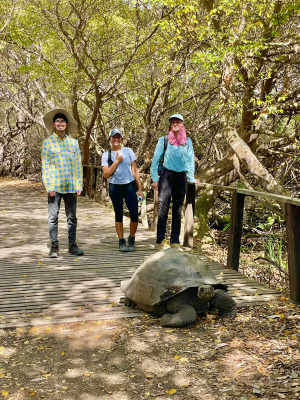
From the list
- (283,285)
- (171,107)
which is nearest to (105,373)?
(283,285)

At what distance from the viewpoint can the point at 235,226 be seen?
603cm

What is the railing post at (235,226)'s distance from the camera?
596 cm

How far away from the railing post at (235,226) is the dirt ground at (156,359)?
170 centimetres

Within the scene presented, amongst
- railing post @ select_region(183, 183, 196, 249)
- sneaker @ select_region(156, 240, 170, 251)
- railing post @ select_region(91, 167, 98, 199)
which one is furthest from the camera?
railing post @ select_region(91, 167, 98, 199)

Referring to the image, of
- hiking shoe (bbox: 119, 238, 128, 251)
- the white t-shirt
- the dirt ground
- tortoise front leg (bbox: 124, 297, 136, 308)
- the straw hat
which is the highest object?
the straw hat

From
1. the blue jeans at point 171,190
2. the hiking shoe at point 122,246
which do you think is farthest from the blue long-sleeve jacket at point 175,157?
the hiking shoe at point 122,246

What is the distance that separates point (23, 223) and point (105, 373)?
6865mm

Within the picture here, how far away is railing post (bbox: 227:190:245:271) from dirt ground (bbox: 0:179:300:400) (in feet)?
5.57

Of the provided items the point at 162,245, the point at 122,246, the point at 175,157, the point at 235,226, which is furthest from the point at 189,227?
the point at 175,157

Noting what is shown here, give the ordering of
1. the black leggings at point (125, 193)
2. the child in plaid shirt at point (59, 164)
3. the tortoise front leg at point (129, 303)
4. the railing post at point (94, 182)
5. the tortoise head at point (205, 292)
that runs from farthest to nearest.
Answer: the railing post at point (94, 182), the black leggings at point (125, 193), the child in plaid shirt at point (59, 164), the tortoise front leg at point (129, 303), the tortoise head at point (205, 292)

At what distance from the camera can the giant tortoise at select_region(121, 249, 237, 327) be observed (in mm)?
4059

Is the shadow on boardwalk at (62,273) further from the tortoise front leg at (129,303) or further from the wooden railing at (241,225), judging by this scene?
the wooden railing at (241,225)

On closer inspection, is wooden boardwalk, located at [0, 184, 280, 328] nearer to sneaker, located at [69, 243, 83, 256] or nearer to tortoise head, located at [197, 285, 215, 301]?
sneaker, located at [69, 243, 83, 256]

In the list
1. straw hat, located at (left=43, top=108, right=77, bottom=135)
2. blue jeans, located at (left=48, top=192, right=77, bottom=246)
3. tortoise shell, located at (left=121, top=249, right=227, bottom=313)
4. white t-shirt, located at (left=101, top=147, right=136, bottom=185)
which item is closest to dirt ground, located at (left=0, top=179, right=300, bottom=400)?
tortoise shell, located at (left=121, top=249, right=227, bottom=313)
